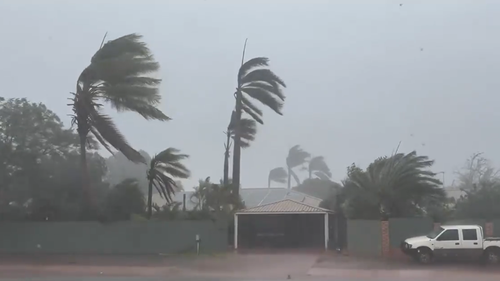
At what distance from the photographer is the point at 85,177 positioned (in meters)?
34.6

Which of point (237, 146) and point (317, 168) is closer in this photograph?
point (237, 146)

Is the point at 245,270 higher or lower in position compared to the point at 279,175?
lower

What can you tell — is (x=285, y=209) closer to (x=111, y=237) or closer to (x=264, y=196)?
(x=111, y=237)

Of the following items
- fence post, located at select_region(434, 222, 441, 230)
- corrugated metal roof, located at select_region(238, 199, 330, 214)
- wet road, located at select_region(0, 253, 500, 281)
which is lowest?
wet road, located at select_region(0, 253, 500, 281)

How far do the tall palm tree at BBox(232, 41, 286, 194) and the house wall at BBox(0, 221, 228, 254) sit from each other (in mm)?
9540

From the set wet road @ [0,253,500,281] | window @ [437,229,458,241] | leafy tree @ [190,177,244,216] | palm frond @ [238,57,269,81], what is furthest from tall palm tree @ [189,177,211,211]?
window @ [437,229,458,241]

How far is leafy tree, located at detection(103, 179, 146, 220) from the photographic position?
34656mm

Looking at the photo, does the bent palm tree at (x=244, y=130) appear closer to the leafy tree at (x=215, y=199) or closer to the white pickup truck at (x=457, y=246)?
the leafy tree at (x=215, y=199)

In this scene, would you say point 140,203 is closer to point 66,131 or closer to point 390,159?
point 66,131

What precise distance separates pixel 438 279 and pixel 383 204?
10.8m

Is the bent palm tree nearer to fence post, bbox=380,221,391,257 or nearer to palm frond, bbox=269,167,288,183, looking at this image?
fence post, bbox=380,221,391,257

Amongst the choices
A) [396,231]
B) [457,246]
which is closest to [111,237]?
[396,231]

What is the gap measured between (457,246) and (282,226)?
15.4 meters

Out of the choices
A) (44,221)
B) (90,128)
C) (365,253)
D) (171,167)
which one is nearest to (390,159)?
(365,253)
